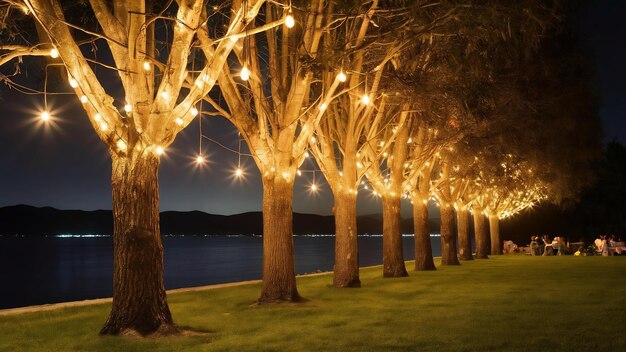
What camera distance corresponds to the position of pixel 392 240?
2573cm

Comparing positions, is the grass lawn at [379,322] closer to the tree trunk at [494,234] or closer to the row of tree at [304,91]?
the row of tree at [304,91]

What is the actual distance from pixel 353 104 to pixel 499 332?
10735mm

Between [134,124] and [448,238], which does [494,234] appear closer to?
[448,238]

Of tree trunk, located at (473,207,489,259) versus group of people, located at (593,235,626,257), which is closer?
group of people, located at (593,235,626,257)

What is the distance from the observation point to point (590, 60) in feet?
98.7

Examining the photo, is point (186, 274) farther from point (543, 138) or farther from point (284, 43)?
point (284, 43)

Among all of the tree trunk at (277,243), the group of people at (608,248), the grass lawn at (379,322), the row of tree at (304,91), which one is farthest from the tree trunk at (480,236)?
the tree trunk at (277,243)

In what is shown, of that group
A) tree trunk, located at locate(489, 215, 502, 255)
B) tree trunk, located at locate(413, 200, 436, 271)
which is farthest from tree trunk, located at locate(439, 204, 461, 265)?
tree trunk, located at locate(489, 215, 502, 255)

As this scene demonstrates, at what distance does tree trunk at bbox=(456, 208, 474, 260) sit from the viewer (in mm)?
40250

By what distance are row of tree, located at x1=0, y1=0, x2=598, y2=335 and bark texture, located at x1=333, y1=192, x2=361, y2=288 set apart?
0.04 m

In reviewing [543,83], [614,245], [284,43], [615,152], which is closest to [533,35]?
[284,43]

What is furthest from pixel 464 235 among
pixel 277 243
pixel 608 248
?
pixel 277 243

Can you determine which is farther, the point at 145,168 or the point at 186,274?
the point at 186,274

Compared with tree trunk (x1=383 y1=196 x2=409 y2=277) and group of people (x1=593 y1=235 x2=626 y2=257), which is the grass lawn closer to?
tree trunk (x1=383 y1=196 x2=409 y2=277)
